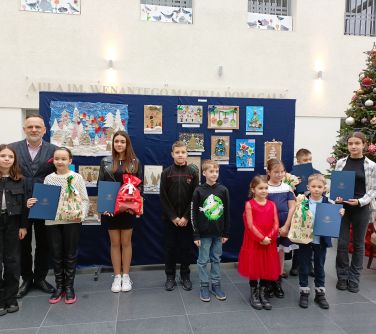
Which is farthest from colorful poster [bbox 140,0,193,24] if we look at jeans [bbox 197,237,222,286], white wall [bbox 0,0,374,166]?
jeans [bbox 197,237,222,286]

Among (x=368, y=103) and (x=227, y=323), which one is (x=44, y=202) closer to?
(x=227, y=323)

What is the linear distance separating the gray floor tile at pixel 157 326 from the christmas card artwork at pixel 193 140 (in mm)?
1886

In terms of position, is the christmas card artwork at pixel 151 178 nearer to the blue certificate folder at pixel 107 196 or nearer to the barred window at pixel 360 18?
the blue certificate folder at pixel 107 196

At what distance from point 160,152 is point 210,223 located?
1212 millimetres

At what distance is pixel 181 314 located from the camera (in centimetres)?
272

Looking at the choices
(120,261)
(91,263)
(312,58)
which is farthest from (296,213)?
(312,58)

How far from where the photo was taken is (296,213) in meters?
2.81

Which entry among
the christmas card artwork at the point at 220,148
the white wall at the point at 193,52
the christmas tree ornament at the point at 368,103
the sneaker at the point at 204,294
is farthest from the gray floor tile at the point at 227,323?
the white wall at the point at 193,52

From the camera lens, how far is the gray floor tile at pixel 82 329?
2.44 metres

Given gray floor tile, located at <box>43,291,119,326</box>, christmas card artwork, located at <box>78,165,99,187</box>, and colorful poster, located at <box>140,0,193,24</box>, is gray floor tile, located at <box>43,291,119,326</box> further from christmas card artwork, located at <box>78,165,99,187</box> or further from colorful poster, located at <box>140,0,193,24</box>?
colorful poster, located at <box>140,0,193,24</box>

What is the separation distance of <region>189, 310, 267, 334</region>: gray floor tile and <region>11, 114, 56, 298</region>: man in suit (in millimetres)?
1573

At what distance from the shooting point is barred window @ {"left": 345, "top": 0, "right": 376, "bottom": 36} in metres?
7.88

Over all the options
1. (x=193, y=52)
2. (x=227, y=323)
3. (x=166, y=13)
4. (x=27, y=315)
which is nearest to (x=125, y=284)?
(x=27, y=315)

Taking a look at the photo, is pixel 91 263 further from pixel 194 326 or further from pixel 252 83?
pixel 252 83
